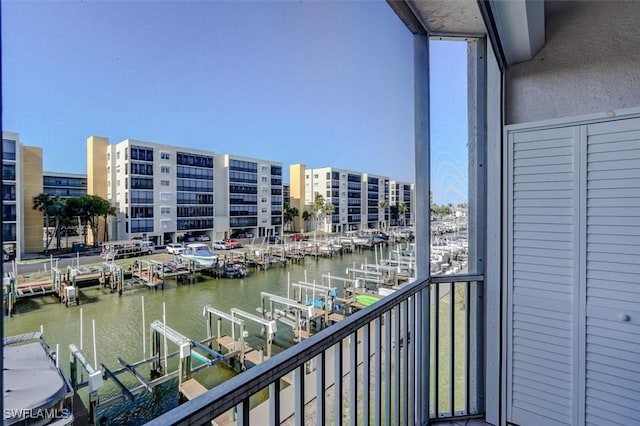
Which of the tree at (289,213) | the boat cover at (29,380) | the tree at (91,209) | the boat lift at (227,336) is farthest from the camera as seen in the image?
the tree at (289,213)

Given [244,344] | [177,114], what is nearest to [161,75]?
[177,114]

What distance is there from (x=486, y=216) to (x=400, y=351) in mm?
1038

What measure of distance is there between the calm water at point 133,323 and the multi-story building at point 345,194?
508mm

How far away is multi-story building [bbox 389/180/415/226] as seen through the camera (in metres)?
1.92

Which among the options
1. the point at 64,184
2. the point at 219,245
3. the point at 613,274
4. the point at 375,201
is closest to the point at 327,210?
the point at 375,201

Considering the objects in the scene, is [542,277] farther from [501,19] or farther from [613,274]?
[501,19]

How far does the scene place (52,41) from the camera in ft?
2.22

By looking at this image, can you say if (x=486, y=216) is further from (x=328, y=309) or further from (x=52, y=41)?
(x=52, y=41)

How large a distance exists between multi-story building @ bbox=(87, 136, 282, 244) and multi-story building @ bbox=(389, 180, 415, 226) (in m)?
0.90

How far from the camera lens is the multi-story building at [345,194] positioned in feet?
4.69

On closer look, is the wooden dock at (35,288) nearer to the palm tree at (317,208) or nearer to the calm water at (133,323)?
the calm water at (133,323)

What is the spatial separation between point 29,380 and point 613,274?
231cm

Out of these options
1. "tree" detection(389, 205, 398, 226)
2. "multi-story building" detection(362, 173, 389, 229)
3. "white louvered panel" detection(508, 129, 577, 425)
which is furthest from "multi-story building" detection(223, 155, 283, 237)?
"white louvered panel" detection(508, 129, 577, 425)

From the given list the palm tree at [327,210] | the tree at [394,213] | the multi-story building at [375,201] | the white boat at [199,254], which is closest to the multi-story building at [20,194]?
the white boat at [199,254]
